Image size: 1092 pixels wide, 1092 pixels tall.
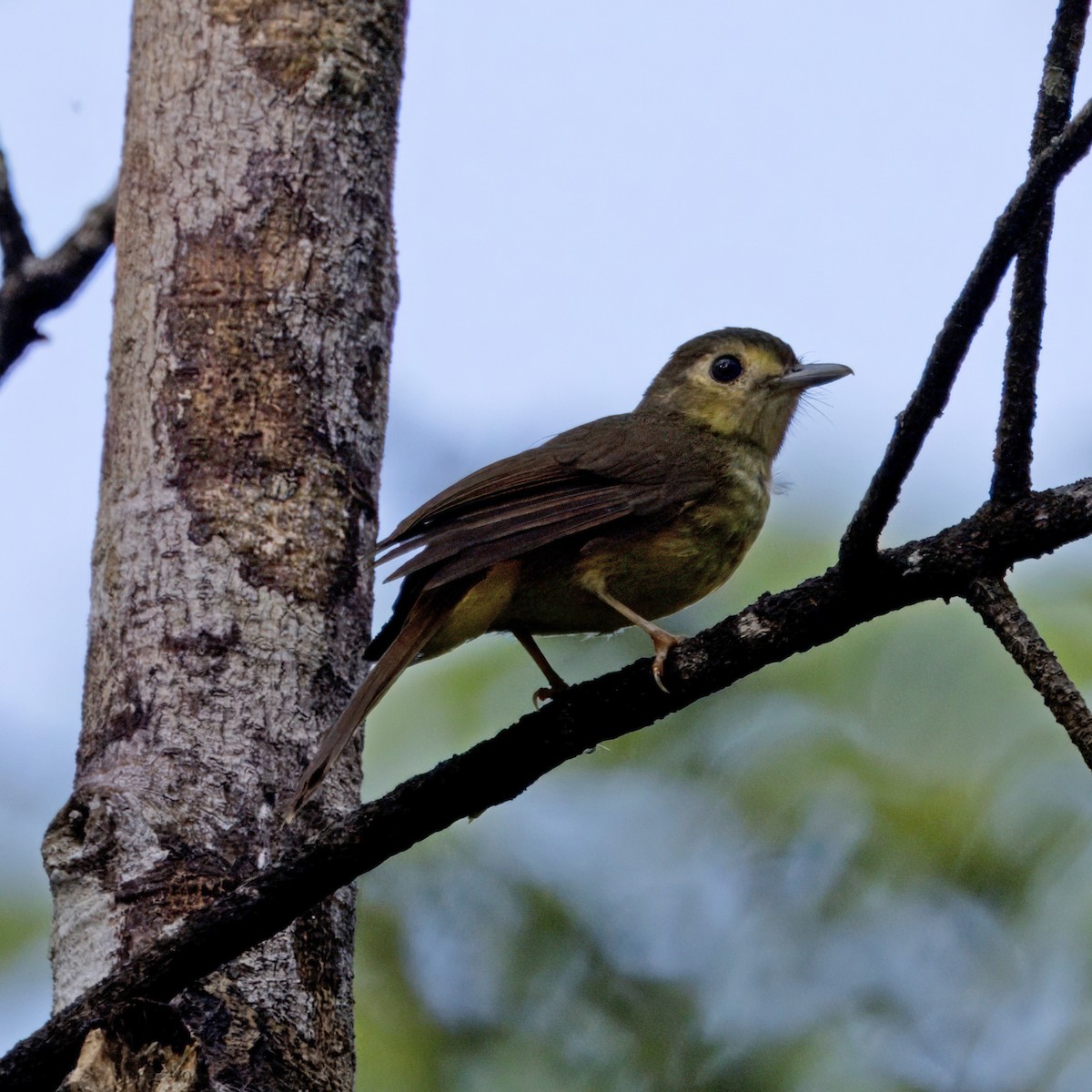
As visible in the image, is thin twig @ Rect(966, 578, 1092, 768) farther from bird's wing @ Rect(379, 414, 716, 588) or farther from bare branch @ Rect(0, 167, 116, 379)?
bare branch @ Rect(0, 167, 116, 379)

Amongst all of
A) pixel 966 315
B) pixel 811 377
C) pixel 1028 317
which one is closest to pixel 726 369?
pixel 811 377

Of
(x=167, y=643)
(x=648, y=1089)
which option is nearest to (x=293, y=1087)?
(x=167, y=643)

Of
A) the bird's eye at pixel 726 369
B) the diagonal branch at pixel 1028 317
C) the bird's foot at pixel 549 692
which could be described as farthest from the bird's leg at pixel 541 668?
the diagonal branch at pixel 1028 317

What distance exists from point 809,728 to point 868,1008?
3.50 feet

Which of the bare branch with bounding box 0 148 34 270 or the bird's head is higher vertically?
the bare branch with bounding box 0 148 34 270

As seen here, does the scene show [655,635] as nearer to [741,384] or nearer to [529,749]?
[529,749]

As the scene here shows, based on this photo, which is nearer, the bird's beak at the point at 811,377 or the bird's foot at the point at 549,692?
the bird's foot at the point at 549,692

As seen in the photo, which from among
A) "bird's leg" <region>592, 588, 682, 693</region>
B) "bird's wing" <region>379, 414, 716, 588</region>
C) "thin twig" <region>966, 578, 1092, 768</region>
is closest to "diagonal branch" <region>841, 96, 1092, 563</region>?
"thin twig" <region>966, 578, 1092, 768</region>

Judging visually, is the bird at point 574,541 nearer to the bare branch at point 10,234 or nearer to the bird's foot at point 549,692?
the bird's foot at point 549,692

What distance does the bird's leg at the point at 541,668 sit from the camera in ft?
13.3

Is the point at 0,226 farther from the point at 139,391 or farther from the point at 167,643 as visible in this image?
the point at 167,643

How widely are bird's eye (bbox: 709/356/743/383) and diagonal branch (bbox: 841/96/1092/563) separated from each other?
274cm

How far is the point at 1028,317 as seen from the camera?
2.37m

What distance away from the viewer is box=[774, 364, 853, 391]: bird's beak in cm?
487
